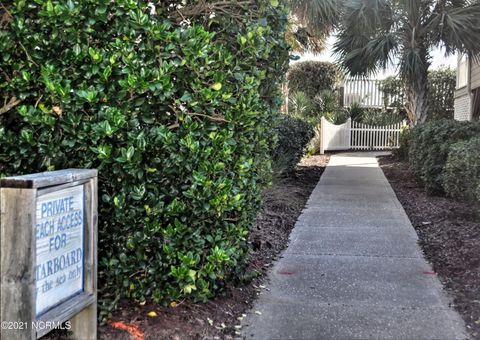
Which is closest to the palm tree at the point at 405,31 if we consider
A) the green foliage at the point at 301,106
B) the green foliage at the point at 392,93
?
the green foliage at the point at 301,106

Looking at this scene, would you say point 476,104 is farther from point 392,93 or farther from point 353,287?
point 353,287

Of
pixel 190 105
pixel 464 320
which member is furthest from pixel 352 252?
pixel 190 105

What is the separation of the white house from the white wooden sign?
1312 cm

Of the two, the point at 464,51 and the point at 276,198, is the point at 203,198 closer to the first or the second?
the point at 276,198

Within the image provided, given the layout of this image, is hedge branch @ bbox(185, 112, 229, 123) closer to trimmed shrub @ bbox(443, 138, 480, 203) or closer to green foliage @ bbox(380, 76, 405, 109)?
trimmed shrub @ bbox(443, 138, 480, 203)

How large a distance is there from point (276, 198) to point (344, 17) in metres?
6.96

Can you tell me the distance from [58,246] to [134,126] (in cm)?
94

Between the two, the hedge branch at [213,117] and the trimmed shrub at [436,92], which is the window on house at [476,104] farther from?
the hedge branch at [213,117]

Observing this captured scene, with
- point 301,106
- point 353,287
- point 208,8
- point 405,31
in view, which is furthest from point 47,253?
point 301,106

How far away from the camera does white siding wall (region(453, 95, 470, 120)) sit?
17469 millimetres

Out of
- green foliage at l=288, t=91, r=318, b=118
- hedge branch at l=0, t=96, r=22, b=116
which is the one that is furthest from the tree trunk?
hedge branch at l=0, t=96, r=22, b=116

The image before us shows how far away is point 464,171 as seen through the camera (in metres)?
7.29

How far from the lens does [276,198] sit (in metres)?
8.52

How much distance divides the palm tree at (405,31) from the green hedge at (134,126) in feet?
27.7
